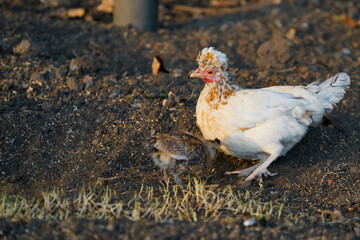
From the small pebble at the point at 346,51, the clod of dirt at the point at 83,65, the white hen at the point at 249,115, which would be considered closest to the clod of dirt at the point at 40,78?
the clod of dirt at the point at 83,65

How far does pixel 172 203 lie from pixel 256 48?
3.88 metres

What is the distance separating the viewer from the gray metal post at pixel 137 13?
7449 mm

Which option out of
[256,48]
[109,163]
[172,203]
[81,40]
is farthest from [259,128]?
[81,40]

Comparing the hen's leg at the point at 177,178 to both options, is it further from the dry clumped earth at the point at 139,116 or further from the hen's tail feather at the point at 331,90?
the hen's tail feather at the point at 331,90

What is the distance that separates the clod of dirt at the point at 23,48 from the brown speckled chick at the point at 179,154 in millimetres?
2611

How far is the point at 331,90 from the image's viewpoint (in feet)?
17.5

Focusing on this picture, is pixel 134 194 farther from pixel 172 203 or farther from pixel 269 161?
pixel 269 161

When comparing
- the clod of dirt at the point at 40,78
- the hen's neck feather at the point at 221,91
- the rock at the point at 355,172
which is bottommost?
the rock at the point at 355,172

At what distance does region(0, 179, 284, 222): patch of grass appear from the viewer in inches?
153

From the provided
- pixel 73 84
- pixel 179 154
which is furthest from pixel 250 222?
pixel 73 84

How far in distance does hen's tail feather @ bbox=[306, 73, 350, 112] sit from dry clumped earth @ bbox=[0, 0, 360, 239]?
1.67 feet

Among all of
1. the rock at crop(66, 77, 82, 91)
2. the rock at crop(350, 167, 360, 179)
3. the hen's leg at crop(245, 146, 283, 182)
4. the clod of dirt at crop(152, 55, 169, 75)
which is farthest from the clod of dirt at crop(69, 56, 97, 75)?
the rock at crop(350, 167, 360, 179)

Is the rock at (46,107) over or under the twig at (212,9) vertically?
under

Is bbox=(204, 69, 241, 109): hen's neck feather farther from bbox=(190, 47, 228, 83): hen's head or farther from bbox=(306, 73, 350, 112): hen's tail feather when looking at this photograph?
bbox=(306, 73, 350, 112): hen's tail feather
